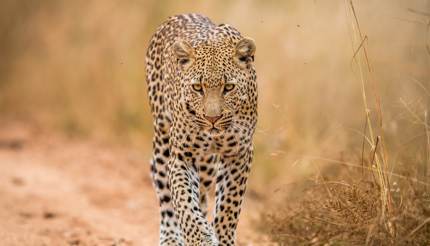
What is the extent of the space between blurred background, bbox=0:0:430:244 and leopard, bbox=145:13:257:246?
15.4 inches

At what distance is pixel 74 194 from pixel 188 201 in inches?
213

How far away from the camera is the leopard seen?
8.02 metres

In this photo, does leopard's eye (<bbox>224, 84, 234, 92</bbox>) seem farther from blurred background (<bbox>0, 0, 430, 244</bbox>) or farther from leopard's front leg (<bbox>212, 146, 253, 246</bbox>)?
leopard's front leg (<bbox>212, 146, 253, 246</bbox>)

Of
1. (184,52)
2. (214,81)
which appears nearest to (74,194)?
(184,52)

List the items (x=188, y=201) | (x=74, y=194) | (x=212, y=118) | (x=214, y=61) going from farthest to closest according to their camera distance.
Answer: (x=74, y=194), (x=188, y=201), (x=214, y=61), (x=212, y=118)

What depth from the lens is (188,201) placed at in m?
8.36

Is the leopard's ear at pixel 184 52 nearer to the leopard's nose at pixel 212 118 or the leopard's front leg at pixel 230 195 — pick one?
the leopard's nose at pixel 212 118

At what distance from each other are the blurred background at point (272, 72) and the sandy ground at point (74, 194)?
563 millimetres

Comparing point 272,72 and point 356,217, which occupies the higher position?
point 272,72

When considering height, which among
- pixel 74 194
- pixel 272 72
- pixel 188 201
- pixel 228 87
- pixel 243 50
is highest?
pixel 272 72

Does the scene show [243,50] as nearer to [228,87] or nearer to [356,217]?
[228,87]

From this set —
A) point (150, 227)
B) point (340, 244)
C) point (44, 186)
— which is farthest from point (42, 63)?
point (340, 244)

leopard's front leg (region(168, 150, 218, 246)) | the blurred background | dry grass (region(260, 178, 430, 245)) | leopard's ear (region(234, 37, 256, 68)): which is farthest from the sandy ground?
leopard's ear (region(234, 37, 256, 68))

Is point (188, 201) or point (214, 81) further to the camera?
point (188, 201)
